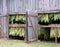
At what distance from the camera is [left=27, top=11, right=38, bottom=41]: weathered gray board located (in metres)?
9.73

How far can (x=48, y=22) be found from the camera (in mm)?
10453

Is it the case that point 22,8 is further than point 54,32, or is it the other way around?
point 22,8

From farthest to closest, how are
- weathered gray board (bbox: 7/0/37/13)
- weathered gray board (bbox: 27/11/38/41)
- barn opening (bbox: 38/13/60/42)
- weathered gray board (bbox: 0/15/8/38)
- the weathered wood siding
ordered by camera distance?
weathered gray board (bbox: 0/15/8/38) < weathered gray board (bbox: 7/0/37/13) < the weathered wood siding < barn opening (bbox: 38/13/60/42) < weathered gray board (bbox: 27/11/38/41)

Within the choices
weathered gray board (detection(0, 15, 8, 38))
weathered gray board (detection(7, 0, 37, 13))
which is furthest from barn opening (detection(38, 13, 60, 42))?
weathered gray board (detection(0, 15, 8, 38))

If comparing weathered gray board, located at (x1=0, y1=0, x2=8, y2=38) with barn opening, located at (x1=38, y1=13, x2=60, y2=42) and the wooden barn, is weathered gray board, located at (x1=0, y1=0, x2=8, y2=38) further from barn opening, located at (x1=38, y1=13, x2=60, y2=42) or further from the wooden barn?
barn opening, located at (x1=38, y1=13, x2=60, y2=42)

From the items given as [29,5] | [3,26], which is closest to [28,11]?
[29,5]

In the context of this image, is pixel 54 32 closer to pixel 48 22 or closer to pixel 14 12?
pixel 48 22

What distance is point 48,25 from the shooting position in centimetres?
1008

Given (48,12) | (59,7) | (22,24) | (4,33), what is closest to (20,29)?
(22,24)

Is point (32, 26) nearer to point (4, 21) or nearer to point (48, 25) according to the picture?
point (48, 25)

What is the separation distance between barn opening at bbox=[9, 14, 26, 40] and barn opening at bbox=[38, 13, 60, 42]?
1094 millimetres

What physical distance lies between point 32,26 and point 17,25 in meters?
1.25

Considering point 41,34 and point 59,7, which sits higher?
point 59,7

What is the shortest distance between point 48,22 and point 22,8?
198 centimetres
